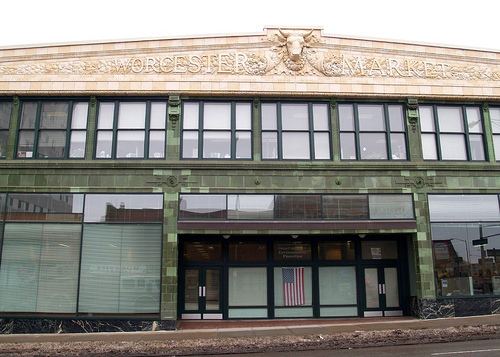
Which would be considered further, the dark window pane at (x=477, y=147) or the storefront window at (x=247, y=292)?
the dark window pane at (x=477, y=147)

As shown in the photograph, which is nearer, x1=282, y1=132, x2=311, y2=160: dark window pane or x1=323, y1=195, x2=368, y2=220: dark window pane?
x1=323, y1=195, x2=368, y2=220: dark window pane

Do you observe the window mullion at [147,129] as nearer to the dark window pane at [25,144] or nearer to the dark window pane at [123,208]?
the dark window pane at [123,208]

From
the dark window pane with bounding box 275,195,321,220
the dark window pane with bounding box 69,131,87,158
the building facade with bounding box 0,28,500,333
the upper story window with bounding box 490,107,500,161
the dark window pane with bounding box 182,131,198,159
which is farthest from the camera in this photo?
the upper story window with bounding box 490,107,500,161

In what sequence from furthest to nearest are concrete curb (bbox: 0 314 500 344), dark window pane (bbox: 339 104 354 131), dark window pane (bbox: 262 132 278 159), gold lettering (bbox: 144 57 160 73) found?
1. dark window pane (bbox: 339 104 354 131)
2. gold lettering (bbox: 144 57 160 73)
3. dark window pane (bbox: 262 132 278 159)
4. concrete curb (bbox: 0 314 500 344)

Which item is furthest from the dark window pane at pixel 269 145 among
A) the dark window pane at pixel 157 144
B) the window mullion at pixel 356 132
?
the dark window pane at pixel 157 144

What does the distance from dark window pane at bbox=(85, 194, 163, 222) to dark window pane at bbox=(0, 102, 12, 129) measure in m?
4.60

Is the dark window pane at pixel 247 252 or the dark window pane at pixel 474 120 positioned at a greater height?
the dark window pane at pixel 474 120

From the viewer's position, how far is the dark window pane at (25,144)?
18219mm

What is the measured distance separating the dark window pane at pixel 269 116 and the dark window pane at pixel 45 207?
25.5 feet

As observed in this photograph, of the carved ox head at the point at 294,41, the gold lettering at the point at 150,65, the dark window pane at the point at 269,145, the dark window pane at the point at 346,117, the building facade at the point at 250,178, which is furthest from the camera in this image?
the dark window pane at the point at 346,117

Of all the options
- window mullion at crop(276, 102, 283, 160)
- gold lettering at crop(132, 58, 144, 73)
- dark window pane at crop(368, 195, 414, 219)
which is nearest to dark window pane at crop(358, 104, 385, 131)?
dark window pane at crop(368, 195, 414, 219)

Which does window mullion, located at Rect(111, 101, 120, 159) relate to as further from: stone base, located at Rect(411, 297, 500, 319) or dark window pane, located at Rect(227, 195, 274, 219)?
stone base, located at Rect(411, 297, 500, 319)

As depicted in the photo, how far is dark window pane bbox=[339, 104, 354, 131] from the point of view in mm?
19016

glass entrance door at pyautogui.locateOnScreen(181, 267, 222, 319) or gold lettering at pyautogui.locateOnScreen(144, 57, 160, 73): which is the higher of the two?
gold lettering at pyautogui.locateOnScreen(144, 57, 160, 73)
